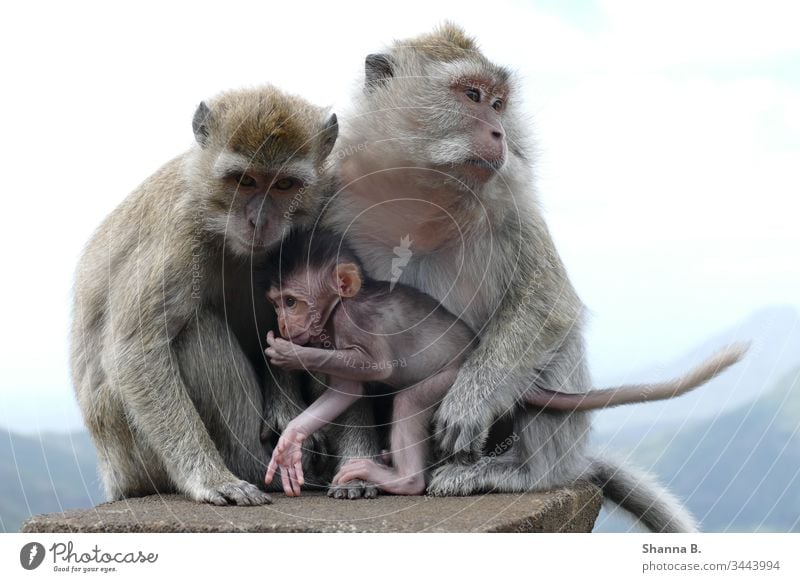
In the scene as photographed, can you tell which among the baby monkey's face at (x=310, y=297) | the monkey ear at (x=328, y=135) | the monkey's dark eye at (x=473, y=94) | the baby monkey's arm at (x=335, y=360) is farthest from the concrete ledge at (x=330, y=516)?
the monkey's dark eye at (x=473, y=94)

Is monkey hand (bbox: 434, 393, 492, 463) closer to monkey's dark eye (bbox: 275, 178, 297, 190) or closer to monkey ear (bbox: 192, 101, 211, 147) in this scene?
monkey's dark eye (bbox: 275, 178, 297, 190)

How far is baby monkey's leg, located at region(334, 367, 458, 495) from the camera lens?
227 inches

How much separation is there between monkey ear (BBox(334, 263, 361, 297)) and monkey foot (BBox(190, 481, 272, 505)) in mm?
1218

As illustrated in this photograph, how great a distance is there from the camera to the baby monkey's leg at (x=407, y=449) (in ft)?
18.9

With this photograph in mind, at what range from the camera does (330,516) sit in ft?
17.4

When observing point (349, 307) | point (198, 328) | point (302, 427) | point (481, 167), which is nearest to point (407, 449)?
point (302, 427)

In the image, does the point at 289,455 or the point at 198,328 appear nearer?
the point at 289,455

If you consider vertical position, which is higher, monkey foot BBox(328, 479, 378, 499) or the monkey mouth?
the monkey mouth

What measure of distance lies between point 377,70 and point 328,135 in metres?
0.62

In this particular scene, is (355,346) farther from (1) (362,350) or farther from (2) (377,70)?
(2) (377,70)

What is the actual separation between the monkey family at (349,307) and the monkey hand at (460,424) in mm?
12

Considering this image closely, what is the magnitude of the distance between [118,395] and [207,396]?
0.51 meters

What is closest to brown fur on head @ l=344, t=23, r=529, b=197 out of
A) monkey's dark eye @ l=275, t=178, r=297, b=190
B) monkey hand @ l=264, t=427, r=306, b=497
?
monkey's dark eye @ l=275, t=178, r=297, b=190
